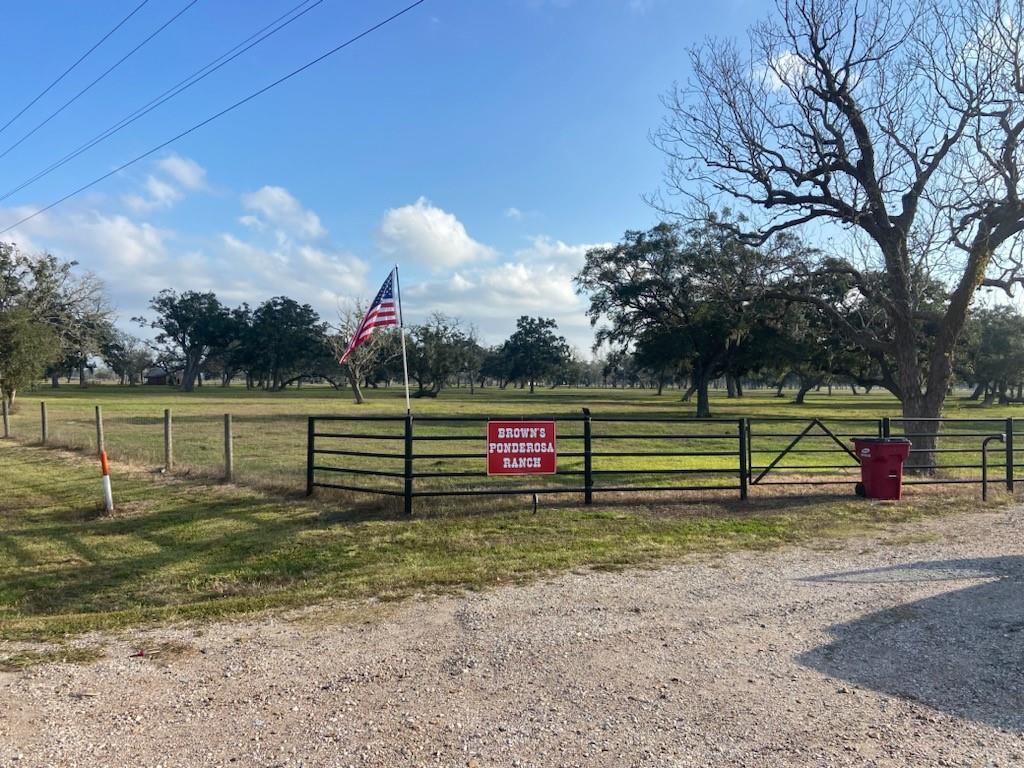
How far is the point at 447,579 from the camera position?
258 inches

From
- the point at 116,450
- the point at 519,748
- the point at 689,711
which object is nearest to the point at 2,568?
the point at 519,748

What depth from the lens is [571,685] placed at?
4.15 meters

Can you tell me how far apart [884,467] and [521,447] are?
589 cm

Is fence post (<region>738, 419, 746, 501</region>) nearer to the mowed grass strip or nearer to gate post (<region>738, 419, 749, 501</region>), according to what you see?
gate post (<region>738, 419, 749, 501</region>)

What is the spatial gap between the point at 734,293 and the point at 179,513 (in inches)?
497

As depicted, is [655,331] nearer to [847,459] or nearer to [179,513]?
[847,459]

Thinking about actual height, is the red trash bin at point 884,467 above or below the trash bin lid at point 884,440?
below

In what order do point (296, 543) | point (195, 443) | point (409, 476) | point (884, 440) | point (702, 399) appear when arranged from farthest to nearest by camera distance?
point (702, 399) < point (195, 443) < point (884, 440) < point (409, 476) < point (296, 543)

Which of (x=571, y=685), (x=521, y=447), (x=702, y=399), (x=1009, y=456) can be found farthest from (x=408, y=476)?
(x=702, y=399)

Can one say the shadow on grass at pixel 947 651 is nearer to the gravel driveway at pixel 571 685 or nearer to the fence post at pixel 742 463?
the gravel driveway at pixel 571 685

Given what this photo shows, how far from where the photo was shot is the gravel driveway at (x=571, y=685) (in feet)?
A: 11.1

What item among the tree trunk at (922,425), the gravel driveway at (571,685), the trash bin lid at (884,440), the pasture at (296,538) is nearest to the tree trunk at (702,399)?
the tree trunk at (922,425)

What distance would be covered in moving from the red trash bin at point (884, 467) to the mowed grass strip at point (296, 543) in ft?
1.22

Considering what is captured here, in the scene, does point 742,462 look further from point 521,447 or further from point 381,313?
point 381,313
